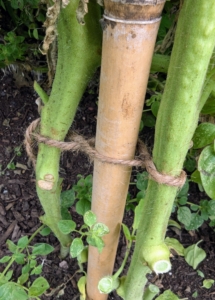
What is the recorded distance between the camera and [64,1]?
0.42 meters

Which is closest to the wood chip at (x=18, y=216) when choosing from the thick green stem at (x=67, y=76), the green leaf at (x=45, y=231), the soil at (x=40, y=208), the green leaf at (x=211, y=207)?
the soil at (x=40, y=208)

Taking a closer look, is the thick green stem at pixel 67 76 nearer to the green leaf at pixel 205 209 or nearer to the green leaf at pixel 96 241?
the green leaf at pixel 96 241

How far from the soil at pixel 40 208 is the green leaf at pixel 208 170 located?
498 mm

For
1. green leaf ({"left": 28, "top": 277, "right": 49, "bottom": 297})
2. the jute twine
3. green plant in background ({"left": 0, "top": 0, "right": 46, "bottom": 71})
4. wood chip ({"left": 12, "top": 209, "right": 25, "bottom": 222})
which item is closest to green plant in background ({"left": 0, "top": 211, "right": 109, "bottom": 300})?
green leaf ({"left": 28, "top": 277, "right": 49, "bottom": 297})

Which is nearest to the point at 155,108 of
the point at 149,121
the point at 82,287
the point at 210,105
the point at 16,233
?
the point at 210,105

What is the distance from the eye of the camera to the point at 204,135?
0.69 metres

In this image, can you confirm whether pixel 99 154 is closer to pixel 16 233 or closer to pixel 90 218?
pixel 90 218

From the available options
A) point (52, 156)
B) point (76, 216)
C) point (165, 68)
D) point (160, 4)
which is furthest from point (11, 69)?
point (160, 4)

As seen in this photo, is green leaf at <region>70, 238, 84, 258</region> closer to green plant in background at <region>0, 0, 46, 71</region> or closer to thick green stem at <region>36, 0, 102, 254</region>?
thick green stem at <region>36, 0, 102, 254</region>

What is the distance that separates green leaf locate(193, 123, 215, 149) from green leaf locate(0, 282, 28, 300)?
1.54 ft

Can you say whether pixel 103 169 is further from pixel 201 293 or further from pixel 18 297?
pixel 201 293

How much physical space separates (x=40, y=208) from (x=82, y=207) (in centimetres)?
34

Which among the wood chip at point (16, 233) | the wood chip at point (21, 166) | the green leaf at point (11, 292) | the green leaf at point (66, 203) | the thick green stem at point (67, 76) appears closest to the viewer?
the thick green stem at point (67, 76)

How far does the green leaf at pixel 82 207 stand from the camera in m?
0.82
